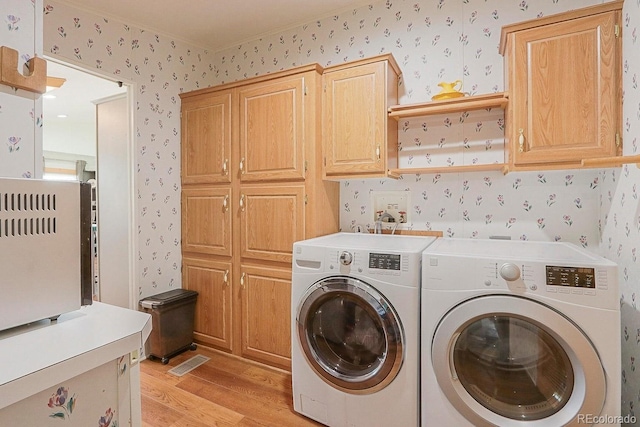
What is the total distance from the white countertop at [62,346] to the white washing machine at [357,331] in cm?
97

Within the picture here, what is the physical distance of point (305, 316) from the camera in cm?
175

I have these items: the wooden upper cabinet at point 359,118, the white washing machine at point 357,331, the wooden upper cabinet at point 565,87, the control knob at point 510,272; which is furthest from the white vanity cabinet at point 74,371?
the wooden upper cabinet at point 565,87

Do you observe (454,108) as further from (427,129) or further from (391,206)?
(391,206)

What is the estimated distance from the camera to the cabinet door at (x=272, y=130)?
7.16 feet

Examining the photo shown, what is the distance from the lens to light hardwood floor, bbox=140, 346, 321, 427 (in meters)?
1.82

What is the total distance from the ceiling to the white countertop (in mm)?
2299

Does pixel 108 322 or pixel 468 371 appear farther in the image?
pixel 468 371

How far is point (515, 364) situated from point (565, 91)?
4.28ft

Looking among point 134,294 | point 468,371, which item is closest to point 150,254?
point 134,294

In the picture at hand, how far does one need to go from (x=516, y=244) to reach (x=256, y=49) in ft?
8.42

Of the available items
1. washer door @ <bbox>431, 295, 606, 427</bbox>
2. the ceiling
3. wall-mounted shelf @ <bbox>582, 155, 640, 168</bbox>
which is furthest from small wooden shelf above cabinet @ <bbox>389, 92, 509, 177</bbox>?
the ceiling

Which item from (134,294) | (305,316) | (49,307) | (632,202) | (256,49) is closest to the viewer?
(49,307)

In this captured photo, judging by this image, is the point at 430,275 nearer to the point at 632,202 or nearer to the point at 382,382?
the point at 382,382

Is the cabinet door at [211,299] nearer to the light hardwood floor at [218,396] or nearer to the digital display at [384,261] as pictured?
the light hardwood floor at [218,396]
